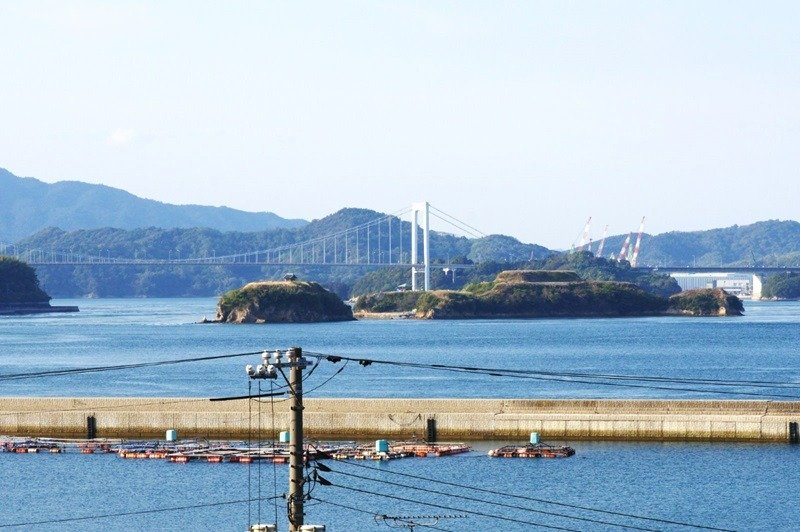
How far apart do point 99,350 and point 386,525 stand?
86789 mm

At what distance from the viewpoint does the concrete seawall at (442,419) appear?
2167 inches

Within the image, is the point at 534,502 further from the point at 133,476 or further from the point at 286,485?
the point at 133,476

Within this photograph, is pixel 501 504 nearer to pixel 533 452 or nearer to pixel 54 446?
pixel 533 452

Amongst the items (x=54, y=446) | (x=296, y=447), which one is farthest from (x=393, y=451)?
(x=296, y=447)

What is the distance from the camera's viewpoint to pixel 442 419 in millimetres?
56906

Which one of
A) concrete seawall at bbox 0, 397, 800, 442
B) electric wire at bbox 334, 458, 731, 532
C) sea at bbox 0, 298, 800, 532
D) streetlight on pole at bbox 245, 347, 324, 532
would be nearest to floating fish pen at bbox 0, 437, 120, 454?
sea at bbox 0, 298, 800, 532

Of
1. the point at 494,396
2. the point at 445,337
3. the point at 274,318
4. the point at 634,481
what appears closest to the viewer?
the point at 634,481

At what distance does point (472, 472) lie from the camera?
163 ft

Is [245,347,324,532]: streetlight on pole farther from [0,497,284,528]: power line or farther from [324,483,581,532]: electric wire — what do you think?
[0,497,284,528]: power line

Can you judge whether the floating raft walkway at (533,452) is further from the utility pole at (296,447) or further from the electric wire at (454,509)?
the utility pole at (296,447)

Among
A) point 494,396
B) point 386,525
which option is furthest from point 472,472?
point 494,396

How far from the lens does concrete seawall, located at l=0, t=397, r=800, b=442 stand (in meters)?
55.0

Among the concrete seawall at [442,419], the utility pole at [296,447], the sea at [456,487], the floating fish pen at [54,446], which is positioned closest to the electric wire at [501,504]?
the sea at [456,487]

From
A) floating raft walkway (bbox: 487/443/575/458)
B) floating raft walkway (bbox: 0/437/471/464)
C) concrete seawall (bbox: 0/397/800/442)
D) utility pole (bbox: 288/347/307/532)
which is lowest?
floating raft walkway (bbox: 487/443/575/458)
